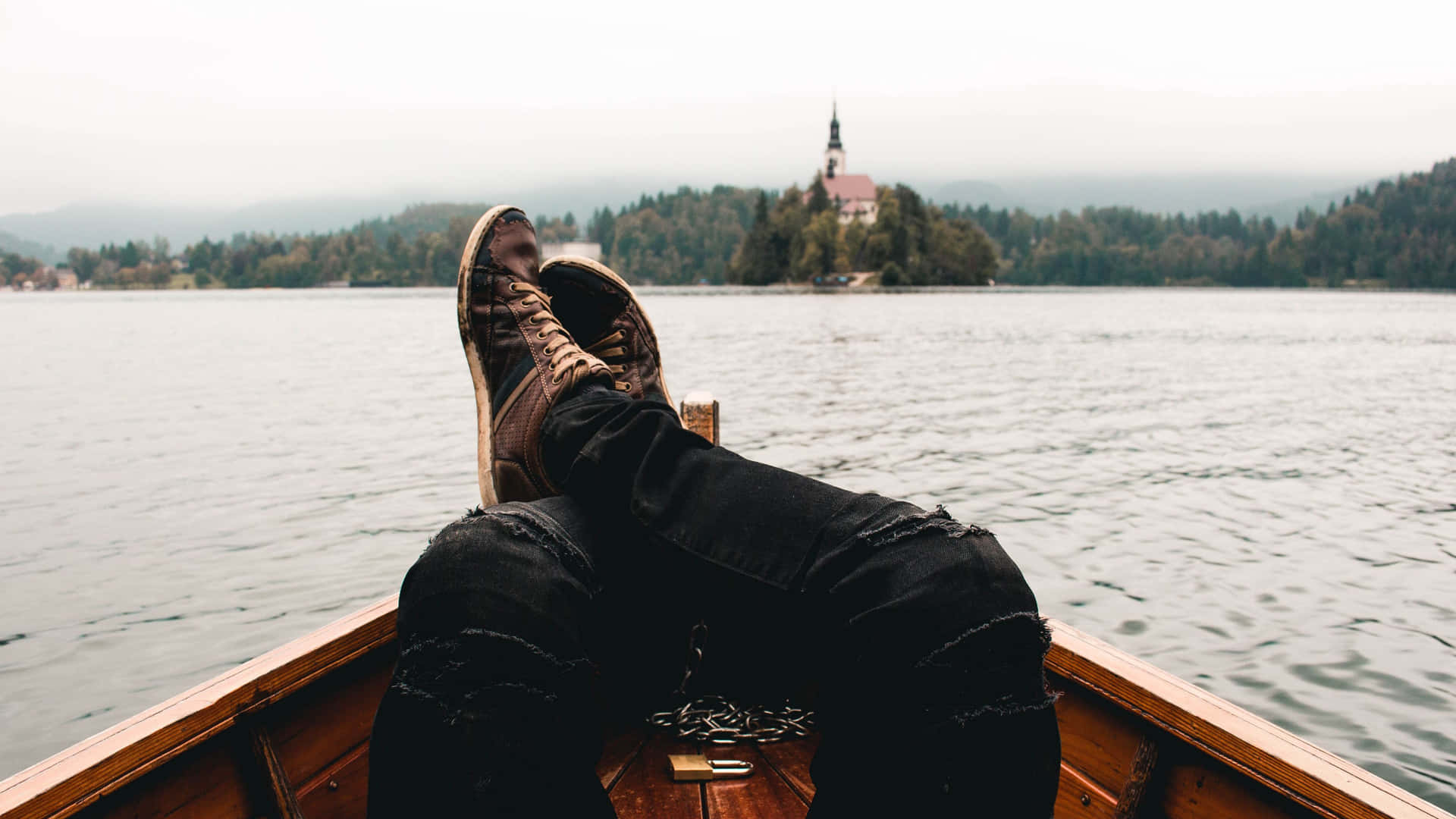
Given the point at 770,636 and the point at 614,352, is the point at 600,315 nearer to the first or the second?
the point at 614,352

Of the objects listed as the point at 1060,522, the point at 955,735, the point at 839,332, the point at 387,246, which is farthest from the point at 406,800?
the point at 387,246

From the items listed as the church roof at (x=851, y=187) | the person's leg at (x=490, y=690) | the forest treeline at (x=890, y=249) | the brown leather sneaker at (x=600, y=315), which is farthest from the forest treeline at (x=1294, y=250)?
the person's leg at (x=490, y=690)

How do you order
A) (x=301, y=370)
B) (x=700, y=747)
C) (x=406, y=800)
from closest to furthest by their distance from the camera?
1. (x=406, y=800)
2. (x=700, y=747)
3. (x=301, y=370)

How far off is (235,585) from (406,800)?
6481mm

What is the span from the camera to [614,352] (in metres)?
2.76

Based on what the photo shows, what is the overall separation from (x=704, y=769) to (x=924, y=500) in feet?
23.2

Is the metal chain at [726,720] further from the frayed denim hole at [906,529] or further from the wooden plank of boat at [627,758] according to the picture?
the frayed denim hole at [906,529]

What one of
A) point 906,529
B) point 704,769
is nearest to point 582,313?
point 704,769

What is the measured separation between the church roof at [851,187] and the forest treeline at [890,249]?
14405 mm

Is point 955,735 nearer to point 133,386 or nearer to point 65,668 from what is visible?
point 65,668

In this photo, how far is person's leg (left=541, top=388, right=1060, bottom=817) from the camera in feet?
3.96

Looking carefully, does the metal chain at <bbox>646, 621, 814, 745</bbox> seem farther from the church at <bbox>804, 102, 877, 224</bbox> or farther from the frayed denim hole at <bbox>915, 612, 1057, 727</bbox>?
the church at <bbox>804, 102, 877, 224</bbox>

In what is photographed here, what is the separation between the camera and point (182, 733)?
60.0 inches

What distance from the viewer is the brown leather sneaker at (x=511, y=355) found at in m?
2.03
